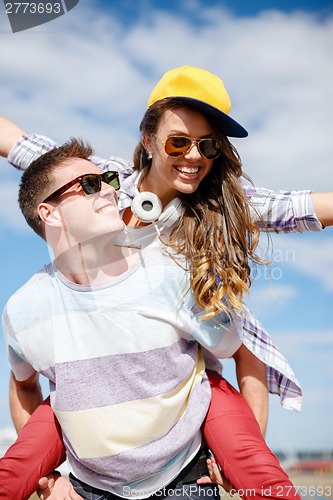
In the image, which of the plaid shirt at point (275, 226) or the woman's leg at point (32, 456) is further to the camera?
the plaid shirt at point (275, 226)

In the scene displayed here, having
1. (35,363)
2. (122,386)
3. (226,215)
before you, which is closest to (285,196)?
(226,215)

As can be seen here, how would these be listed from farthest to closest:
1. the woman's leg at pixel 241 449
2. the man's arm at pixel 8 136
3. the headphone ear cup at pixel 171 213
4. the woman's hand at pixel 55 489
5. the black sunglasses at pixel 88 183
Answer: the man's arm at pixel 8 136, the headphone ear cup at pixel 171 213, the black sunglasses at pixel 88 183, the woman's hand at pixel 55 489, the woman's leg at pixel 241 449

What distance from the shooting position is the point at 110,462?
2816 millimetres

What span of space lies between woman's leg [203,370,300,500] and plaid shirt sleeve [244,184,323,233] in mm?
886

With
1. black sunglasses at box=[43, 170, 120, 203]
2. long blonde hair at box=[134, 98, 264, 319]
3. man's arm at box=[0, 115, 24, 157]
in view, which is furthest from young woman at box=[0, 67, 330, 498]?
man's arm at box=[0, 115, 24, 157]

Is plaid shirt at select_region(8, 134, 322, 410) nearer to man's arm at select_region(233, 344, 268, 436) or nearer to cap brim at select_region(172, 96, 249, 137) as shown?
man's arm at select_region(233, 344, 268, 436)

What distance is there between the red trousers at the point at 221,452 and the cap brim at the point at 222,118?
4.30 ft

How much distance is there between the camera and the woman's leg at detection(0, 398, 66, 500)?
289cm

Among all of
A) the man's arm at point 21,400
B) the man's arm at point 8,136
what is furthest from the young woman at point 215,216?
the man's arm at point 8,136

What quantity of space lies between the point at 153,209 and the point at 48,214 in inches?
21.7

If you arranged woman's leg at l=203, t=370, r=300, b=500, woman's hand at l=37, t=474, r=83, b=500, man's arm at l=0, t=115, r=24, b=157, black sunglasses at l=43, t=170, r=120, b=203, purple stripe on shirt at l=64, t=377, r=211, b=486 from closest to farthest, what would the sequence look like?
woman's leg at l=203, t=370, r=300, b=500
purple stripe on shirt at l=64, t=377, r=211, b=486
woman's hand at l=37, t=474, r=83, b=500
black sunglasses at l=43, t=170, r=120, b=203
man's arm at l=0, t=115, r=24, b=157

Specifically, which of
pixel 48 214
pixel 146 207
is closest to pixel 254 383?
pixel 146 207

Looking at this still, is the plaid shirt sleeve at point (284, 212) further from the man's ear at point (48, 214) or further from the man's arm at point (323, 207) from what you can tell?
the man's ear at point (48, 214)

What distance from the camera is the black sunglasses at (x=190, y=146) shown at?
316 cm
